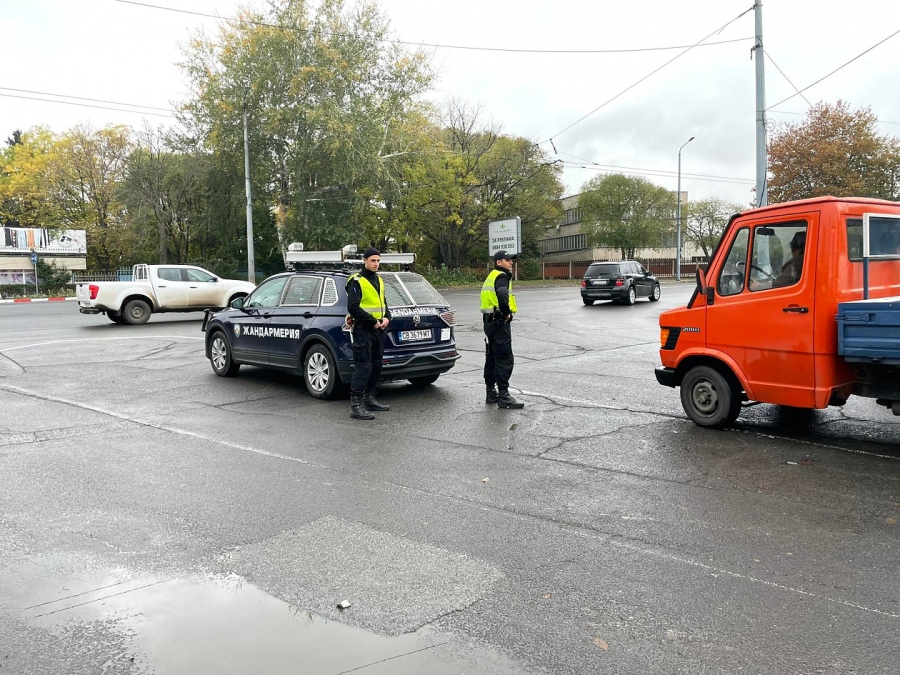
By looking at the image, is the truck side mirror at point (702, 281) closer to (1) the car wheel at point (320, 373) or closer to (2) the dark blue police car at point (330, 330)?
(2) the dark blue police car at point (330, 330)

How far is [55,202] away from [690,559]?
58685 millimetres

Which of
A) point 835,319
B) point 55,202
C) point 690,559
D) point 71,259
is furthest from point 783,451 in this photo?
point 55,202

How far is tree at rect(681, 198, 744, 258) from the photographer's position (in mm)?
94062

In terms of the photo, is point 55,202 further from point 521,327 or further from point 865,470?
point 865,470

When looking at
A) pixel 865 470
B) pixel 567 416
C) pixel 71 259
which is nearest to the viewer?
pixel 865 470

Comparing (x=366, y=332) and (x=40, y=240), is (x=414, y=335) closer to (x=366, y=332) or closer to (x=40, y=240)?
(x=366, y=332)

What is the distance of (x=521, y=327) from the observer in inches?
757

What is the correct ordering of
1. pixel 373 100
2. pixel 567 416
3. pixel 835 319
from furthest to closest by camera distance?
pixel 373 100 < pixel 567 416 < pixel 835 319

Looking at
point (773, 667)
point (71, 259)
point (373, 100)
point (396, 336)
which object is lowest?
point (773, 667)

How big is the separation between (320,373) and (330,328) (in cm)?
68

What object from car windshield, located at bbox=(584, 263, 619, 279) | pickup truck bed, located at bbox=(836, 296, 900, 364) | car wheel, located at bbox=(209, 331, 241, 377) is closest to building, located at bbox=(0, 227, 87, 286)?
car windshield, located at bbox=(584, 263, 619, 279)

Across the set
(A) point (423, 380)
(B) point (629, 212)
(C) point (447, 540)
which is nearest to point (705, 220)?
(B) point (629, 212)

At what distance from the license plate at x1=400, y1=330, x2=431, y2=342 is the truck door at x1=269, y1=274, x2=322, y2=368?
1.16 metres

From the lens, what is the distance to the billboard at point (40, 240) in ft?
154
